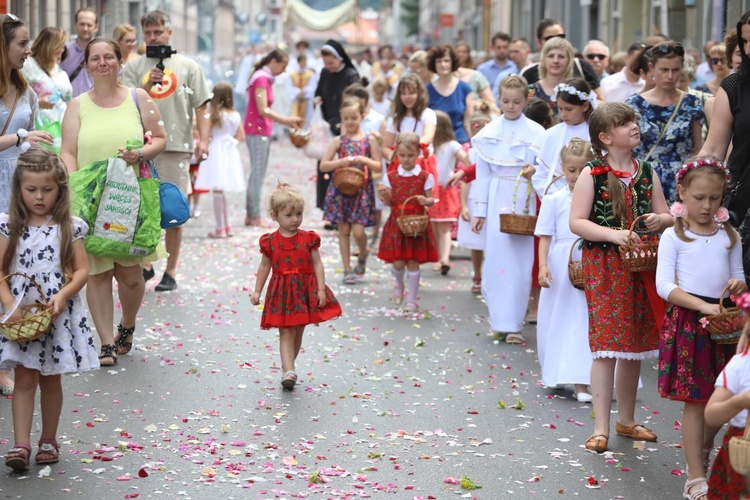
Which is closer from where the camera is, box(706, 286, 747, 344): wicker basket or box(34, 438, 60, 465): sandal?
box(706, 286, 747, 344): wicker basket

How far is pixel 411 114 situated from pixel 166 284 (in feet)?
8.89

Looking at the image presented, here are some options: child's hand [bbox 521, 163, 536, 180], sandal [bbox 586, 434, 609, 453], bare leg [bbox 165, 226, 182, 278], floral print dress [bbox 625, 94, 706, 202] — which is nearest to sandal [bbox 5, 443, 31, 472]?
sandal [bbox 586, 434, 609, 453]

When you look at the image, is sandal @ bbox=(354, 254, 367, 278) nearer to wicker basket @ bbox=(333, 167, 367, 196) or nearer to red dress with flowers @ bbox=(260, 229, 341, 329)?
wicker basket @ bbox=(333, 167, 367, 196)

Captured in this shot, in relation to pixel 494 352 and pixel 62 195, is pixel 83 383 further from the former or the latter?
pixel 494 352

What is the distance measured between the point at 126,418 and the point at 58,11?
1895cm

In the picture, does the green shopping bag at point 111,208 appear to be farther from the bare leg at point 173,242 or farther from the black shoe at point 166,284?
the black shoe at point 166,284

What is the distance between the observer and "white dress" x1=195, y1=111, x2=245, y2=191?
15.8 m

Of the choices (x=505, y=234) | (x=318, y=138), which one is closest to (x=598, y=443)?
(x=505, y=234)

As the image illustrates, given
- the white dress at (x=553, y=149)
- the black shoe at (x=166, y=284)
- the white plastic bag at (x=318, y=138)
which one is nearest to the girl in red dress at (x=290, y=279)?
the white dress at (x=553, y=149)

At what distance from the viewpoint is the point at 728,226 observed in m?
5.77

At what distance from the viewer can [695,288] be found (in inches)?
224

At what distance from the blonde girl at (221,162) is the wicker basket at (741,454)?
11776mm

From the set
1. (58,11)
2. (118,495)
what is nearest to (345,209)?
(118,495)

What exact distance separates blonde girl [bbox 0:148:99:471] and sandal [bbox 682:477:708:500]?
8.97 ft
